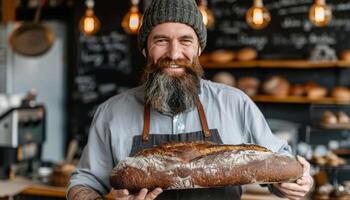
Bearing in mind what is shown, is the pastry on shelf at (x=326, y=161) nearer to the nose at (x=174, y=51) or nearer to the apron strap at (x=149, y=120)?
the apron strap at (x=149, y=120)

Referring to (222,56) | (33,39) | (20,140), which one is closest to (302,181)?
(20,140)

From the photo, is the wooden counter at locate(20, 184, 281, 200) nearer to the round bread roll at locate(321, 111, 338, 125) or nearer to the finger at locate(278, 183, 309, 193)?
the finger at locate(278, 183, 309, 193)

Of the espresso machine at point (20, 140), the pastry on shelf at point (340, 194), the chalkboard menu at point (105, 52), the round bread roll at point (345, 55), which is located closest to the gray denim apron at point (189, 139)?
the pastry on shelf at point (340, 194)

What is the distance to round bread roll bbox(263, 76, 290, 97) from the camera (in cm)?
478

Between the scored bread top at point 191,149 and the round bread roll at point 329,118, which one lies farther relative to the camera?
the round bread roll at point 329,118

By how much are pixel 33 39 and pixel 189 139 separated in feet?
11.3

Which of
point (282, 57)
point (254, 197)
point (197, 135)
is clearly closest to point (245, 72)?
point (282, 57)

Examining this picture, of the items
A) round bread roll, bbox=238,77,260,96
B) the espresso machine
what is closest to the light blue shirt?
the espresso machine

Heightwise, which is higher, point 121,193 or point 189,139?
point 189,139

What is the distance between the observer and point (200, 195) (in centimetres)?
175

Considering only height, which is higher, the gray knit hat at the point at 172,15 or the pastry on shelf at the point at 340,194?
the gray knit hat at the point at 172,15

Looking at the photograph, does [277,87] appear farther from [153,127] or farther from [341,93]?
[153,127]

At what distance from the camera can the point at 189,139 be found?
5.91 feet

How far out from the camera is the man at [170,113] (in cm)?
176
